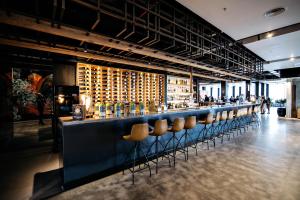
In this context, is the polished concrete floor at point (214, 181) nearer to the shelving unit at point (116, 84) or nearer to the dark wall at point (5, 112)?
the shelving unit at point (116, 84)

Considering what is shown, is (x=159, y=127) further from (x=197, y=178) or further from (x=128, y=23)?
(x=128, y=23)

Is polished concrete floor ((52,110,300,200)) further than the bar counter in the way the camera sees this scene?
No

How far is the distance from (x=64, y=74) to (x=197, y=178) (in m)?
4.92

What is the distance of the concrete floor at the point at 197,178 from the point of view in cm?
238

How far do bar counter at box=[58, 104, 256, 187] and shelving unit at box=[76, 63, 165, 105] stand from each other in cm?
322

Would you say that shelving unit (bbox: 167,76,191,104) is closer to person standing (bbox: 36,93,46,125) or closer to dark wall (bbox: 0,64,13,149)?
person standing (bbox: 36,93,46,125)

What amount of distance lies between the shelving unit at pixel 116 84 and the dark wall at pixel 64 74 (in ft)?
0.92

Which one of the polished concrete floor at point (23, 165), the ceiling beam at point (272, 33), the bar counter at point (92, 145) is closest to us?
the polished concrete floor at point (23, 165)

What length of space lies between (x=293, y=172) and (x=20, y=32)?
647 centimetres

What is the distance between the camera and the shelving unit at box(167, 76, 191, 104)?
9617 mm

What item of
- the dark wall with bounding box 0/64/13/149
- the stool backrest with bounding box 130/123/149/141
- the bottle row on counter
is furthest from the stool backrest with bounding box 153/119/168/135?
the dark wall with bounding box 0/64/13/149

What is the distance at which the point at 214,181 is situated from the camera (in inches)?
107

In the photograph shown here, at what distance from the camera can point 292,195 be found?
7.68ft

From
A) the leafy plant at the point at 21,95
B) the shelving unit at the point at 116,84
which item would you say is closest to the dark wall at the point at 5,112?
the leafy plant at the point at 21,95
